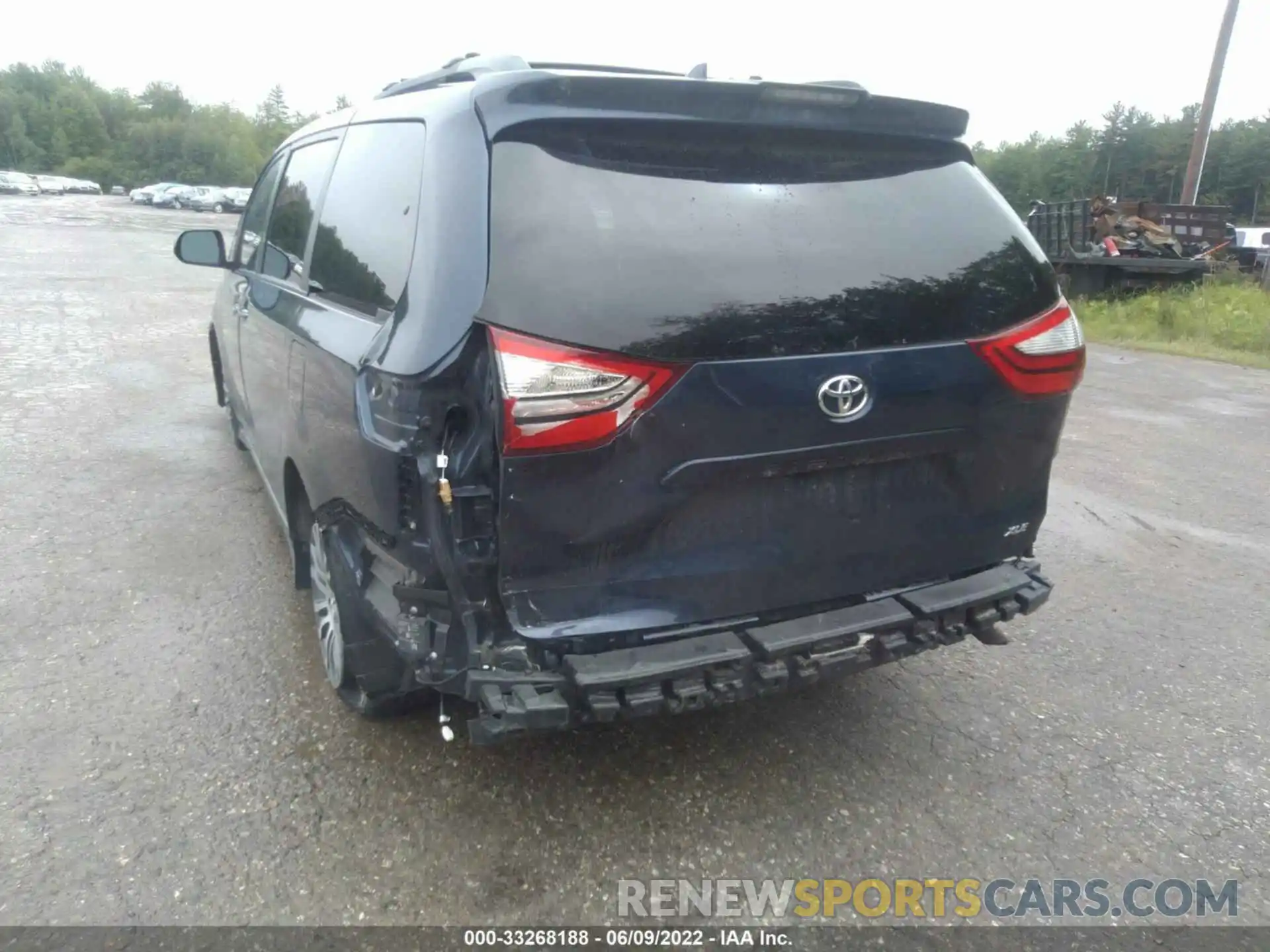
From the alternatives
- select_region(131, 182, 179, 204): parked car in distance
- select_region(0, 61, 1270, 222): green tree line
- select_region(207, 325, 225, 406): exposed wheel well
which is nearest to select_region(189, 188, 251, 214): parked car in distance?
select_region(131, 182, 179, 204): parked car in distance

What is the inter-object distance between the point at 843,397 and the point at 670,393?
1.60 feet

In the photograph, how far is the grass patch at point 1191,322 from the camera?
1220 cm

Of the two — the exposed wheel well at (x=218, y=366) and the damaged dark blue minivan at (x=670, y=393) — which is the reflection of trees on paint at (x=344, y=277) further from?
the exposed wheel well at (x=218, y=366)

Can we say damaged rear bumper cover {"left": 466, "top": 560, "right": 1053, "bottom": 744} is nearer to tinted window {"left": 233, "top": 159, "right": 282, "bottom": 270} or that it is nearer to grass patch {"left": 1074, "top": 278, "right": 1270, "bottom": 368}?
tinted window {"left": 233, "top": 159, "right": 282, "bottom": 270}

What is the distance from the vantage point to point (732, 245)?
240 cm

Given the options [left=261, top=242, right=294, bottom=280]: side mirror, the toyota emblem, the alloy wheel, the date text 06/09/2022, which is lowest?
the date text 06/09/2022

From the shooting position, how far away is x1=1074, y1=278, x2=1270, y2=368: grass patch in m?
12.2

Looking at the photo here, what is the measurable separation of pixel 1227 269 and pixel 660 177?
19727mm

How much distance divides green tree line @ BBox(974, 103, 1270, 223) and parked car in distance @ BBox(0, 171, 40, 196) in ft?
204

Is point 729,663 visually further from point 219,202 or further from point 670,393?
point 219,202

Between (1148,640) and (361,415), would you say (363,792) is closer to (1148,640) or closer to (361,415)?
(361,415)

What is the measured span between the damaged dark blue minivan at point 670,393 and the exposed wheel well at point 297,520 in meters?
0.56

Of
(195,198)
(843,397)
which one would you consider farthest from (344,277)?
(195,198)

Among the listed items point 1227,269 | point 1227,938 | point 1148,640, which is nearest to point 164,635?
point 1227,938
